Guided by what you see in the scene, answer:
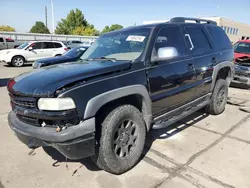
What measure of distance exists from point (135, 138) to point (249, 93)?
6.01 metres

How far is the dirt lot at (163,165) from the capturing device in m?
2.77

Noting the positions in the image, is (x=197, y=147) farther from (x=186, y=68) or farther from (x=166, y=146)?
(x=186, y=68)

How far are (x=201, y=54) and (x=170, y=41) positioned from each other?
869 mm

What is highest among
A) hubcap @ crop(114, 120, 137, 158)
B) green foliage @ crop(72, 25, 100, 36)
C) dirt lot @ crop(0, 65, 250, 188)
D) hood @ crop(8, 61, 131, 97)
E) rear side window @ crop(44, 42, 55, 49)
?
green foliage @ crop(72, 25, 100, 36)

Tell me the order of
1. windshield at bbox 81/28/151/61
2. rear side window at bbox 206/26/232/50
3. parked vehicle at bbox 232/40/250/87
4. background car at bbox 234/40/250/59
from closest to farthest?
windshield at bbox 81/28/151/61
rear side window at bbox 206/26/232/50
parked vehicle at bbox 232/40/250/87
background car at bbox 234/40/250/59

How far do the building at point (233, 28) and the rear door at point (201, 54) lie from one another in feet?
157

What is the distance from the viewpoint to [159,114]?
345cm

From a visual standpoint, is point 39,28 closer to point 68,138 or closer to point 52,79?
point 52,79

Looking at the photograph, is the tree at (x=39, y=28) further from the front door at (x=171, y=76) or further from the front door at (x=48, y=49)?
the front door at (x=171, y=76)

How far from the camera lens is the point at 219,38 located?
494 centimetres

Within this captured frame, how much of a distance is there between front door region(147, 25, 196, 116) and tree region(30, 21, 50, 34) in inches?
2467

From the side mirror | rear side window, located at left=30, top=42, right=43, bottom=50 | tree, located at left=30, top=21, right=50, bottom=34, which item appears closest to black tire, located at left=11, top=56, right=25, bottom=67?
rear side window, located at left=30, top=42, right=43, bottom=50

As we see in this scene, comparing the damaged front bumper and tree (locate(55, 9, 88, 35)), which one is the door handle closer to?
the damaged front bumper

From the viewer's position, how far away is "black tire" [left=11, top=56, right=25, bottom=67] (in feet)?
46.8
